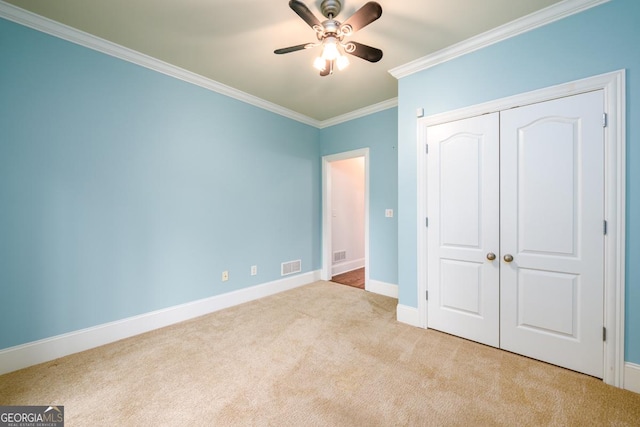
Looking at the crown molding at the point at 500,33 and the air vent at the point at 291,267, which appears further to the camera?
the air vent at the point at 291,267

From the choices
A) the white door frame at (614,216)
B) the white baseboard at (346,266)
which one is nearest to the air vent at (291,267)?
the white baseboard at (346,266)

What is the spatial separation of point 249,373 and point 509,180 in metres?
2.65

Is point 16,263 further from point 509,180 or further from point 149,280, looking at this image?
point 509,180

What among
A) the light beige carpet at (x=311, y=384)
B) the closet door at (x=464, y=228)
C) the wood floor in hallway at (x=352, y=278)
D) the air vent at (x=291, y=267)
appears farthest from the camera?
the wood floor in hallway at (x=352, y=278)

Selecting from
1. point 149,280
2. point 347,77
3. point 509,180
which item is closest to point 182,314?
point 149,280

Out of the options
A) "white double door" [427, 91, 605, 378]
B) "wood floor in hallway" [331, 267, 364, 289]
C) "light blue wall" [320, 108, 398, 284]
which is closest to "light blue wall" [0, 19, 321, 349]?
"wood floor in hallway" [331, 267, 364, 289]

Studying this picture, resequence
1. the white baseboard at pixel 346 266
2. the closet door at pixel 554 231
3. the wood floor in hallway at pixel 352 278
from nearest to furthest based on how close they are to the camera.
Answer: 1. the closet door at pixel 554 231
2. the wood floor in hallway at pixel 352 278
3. the white baseboard at pixel 346 266

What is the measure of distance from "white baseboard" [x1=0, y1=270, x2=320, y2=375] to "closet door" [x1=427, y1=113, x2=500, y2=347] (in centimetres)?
239

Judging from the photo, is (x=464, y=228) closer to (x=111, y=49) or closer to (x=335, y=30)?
(x=335, y=30)

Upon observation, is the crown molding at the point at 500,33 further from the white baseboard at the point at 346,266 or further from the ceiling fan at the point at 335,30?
the white baseboard at the point at 346,266

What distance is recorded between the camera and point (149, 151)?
2631 millimetres

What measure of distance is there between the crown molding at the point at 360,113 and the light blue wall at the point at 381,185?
61 mm

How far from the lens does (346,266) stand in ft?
16.9

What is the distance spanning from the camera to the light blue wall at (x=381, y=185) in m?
3.68
